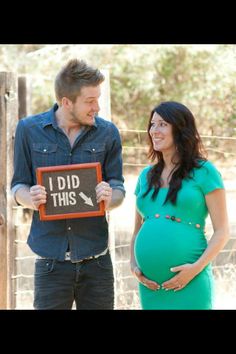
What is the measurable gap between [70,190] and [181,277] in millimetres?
684

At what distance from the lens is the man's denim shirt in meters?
3.62

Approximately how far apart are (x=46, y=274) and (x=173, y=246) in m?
0.64

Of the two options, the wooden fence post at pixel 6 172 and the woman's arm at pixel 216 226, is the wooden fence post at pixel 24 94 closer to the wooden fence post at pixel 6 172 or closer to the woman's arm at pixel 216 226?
the wooden fence post at pixel 6 172

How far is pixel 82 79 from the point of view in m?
3.64

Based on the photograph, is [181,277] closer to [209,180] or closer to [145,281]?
→ [145,281]

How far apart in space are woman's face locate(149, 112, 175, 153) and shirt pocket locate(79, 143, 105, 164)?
280 millimetres

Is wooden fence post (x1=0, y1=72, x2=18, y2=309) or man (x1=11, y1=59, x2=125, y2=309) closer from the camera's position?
man (x1=11, y1=59, x2=125, y2=309)

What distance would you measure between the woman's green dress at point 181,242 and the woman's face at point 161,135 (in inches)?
8.1

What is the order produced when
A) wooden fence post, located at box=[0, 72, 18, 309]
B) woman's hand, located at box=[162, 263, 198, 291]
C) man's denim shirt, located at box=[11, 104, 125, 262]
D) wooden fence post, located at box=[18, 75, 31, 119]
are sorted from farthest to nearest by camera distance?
wooden fence post, located at box=[18, 75, 31, 119]
wooden fence post, located at box=[0, 72, 18, 309]
man's denim shirt, located at box=[11, 104, 125, 262]
woman's hand, located at box=[162, 263, 198, 291]

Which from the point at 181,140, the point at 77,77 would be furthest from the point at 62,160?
the point at 181,140

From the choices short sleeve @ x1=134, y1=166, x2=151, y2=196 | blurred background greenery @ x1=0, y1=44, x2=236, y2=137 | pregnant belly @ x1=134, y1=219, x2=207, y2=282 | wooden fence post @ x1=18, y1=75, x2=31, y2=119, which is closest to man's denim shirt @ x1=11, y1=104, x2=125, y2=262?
short sleeve @ x1=134, y1=166, x2=151, y2=196

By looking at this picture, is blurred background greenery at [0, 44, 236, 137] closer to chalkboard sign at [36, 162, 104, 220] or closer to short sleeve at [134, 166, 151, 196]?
short sleeve at [134, 166, 151, 196]

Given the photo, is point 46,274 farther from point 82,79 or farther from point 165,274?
point 82,79

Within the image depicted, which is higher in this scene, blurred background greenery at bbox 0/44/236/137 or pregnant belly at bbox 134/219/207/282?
blurred background greenery at bbox 0/44/236/137
